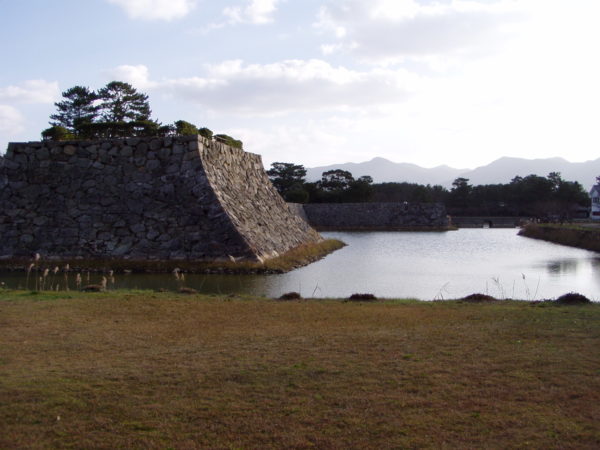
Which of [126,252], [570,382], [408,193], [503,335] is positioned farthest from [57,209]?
[408,193]

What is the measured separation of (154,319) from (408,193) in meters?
64.4

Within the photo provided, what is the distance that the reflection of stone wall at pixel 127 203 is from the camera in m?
16.2

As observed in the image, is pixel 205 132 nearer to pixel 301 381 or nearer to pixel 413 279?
pixel 413 279

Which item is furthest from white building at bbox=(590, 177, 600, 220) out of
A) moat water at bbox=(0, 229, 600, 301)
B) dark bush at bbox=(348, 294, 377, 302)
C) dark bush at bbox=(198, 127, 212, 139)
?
dark bush at bbox=(348, 294, 377, 302)

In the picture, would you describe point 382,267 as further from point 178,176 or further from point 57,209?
point 57,209

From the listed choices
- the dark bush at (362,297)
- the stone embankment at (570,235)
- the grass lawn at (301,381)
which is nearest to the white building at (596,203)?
the stone embankment at (570,235)

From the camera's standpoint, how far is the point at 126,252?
16078 millimetres

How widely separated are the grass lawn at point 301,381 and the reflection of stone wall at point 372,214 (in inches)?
1646

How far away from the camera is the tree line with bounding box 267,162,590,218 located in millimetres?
54688

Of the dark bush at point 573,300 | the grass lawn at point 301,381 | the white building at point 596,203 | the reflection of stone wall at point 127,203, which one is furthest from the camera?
the white building at point 596,203

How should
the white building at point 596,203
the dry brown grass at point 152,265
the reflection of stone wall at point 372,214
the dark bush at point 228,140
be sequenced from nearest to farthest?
the dry brown grass at point 152,265
the dark bush at point 228,140
the reflection of stone wall at point 372,214
the white building at point 596,203

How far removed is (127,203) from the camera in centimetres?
1719

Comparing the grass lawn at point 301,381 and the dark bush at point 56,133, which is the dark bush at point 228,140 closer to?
the dark bush at point 56,133

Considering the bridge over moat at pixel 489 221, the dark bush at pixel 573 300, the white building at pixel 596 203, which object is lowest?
the dark bush at pixel 573 300
